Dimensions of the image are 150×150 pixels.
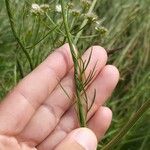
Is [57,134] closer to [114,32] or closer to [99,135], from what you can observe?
[99,135]

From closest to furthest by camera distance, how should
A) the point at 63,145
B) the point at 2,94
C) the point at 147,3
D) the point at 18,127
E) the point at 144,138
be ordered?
the point at 63,145
the point at 18,127
the point at 2,94
the point at 144,138
the point at 147,3

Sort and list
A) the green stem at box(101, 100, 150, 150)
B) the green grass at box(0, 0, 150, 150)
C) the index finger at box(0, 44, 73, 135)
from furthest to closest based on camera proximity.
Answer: the green grass at box(0, 0, 150, 150) < the index finger at box(0, 44, 73, 135) < the green stem at box(101, 100, 150, 150)

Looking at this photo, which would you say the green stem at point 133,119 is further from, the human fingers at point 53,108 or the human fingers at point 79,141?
the human fingers at point 53,108

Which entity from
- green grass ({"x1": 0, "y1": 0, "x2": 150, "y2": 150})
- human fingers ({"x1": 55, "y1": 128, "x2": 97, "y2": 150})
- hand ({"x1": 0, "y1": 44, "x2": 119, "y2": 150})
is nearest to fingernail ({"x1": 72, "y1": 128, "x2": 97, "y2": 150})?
human fingers ({"x1": 55, "y1": 128, "x2": 97, "y2": 150})

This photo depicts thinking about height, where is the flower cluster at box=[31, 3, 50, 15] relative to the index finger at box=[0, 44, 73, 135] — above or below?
above

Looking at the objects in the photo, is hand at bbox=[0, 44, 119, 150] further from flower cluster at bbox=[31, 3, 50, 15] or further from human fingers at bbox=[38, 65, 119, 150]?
flower cluster at bbox=[31, 3, 50, 15]

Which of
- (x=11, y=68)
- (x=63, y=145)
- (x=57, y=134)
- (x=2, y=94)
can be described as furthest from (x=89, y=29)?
(x=63, y=145)

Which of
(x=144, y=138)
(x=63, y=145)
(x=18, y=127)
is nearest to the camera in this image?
(x=63, y=145)

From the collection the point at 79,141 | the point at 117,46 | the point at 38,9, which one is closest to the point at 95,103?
the point at 79,141

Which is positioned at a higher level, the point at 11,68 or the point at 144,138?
the point at 11,68
